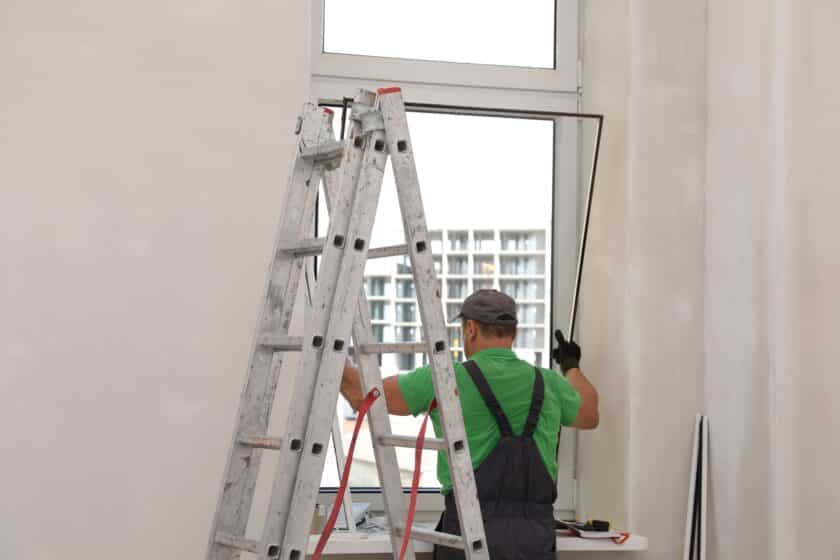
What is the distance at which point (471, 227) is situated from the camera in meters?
3.80

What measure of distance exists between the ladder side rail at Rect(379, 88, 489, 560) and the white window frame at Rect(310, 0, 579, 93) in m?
1.24

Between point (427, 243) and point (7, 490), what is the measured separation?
1.44 m

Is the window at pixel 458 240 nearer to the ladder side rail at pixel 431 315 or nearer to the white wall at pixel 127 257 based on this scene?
the white wall at pixel 127 257

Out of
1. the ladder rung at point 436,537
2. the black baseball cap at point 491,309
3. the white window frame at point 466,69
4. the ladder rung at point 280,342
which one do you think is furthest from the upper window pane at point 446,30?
the ladder rung at point 436,537

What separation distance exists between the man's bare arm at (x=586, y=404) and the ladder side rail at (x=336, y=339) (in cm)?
113

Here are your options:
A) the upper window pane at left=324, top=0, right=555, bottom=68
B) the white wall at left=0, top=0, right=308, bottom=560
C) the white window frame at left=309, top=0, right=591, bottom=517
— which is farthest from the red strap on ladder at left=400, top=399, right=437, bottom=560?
the upper window pane at left=324, top=0, right=555, bottom=68

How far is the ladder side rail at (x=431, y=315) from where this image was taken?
96.3 inches

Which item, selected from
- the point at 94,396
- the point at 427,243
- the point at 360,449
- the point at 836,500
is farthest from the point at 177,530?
the point at 836,500

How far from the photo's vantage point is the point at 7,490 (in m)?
3.06

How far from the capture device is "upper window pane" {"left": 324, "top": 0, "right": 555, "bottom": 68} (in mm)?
3771

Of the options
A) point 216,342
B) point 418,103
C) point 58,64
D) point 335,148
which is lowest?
point 216,342

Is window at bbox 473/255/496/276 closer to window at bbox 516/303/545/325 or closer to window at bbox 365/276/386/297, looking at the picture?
window at bbox 516/303/545/325

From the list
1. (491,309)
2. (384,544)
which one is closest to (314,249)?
(491,309)

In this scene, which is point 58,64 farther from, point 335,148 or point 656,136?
point 656,136
